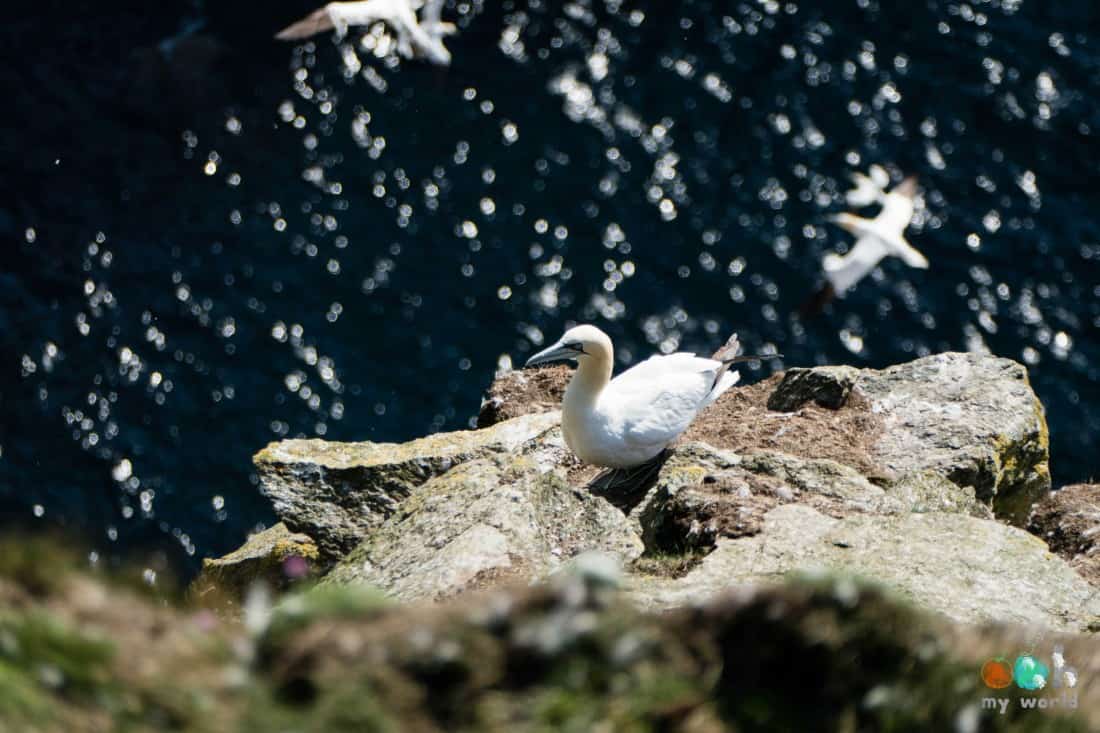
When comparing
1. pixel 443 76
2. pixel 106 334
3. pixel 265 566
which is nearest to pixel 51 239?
pixel 106 334

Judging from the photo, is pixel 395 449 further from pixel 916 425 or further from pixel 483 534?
pixel 916 425

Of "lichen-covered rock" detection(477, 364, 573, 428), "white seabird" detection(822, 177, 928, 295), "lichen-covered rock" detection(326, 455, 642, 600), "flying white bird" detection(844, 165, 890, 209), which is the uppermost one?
"lichen-covered rock" detection(326, 455, 642, 600)

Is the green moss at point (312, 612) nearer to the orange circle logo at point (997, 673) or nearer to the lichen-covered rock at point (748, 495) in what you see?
the orange circle logo at point (997, 673)

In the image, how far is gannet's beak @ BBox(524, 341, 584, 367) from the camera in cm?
1233

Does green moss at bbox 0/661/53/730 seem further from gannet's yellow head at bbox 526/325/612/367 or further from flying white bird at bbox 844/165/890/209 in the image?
flying white bird at bbox 844/165/890/209

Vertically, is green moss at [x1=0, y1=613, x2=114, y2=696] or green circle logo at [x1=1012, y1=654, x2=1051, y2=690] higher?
green moss at [x1=0, y1=613, x2=114, y2=696]

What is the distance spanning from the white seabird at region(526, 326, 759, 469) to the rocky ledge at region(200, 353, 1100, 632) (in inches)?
19.6

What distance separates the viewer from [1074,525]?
11805 mm

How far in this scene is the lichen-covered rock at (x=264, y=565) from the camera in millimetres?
11328

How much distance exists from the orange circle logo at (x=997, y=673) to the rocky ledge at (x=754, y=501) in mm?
1783

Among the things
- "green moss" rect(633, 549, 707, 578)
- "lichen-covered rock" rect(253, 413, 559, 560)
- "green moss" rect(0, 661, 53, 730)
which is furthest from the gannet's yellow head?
"green moss" rect(0, 661, 53, 730)

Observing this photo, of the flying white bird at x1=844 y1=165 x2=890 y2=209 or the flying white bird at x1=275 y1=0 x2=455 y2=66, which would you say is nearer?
the flying white bird at x1=275 y1=0 x2=455 y2=66

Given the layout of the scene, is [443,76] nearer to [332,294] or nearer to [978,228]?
[332,294]

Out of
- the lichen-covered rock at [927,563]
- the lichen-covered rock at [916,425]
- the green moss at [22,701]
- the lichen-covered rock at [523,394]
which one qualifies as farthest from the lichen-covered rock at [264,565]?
the green moss at [22,701]
